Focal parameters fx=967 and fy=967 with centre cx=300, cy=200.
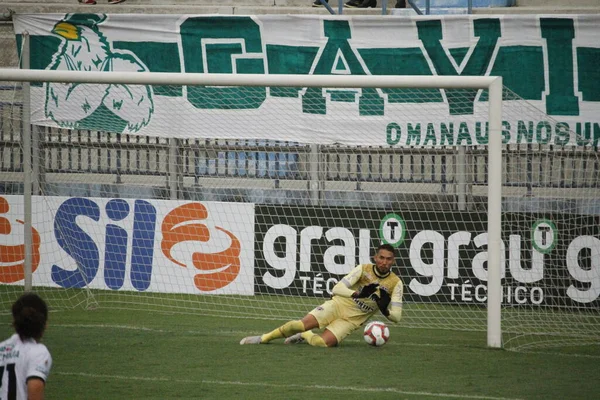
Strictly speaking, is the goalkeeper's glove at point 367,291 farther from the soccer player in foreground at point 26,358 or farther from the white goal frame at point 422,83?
the soccer player in foreground at point 26,358

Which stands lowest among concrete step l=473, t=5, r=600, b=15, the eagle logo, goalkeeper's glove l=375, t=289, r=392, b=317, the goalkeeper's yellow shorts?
the goalkeeper's yellow shorts

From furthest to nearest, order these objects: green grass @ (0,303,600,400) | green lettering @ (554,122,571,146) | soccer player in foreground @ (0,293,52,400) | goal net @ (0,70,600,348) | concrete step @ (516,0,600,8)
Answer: concrete step @ (516,0,600,8)
green lettering @ (554,122,571,146)
goal net @ (0,70,600,348)
green grass @ (0,303,600,400)
soccer player in foreground @ (0,293,52,400)

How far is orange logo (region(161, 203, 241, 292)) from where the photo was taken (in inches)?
529

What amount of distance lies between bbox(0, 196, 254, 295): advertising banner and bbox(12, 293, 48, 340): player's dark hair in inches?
339

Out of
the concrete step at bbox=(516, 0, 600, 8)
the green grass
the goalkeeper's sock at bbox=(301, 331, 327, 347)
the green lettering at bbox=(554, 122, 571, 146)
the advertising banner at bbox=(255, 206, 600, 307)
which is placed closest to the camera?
the green grass

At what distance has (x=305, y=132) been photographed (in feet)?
44.7

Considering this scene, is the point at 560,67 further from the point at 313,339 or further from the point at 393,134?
the point at 313,339

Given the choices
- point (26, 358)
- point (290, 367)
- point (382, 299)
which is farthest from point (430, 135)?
point (26, 358)

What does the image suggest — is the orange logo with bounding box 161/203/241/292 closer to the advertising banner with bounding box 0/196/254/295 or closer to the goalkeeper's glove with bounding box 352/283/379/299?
the advertising banner with bounding box 0/196/254/295

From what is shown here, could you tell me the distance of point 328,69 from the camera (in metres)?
13.7

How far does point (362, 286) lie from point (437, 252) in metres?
3.16

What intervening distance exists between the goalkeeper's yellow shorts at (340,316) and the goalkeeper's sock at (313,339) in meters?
0.15

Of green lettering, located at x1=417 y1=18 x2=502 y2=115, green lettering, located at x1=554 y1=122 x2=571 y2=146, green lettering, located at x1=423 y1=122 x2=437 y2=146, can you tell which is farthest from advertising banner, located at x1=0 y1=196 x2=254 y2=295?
green lettering, located at x1=554 y1=122 x2=571 y2=146

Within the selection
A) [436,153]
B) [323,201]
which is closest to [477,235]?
[436,153]
